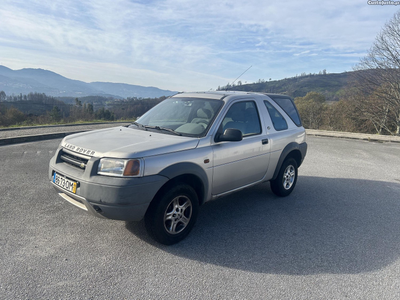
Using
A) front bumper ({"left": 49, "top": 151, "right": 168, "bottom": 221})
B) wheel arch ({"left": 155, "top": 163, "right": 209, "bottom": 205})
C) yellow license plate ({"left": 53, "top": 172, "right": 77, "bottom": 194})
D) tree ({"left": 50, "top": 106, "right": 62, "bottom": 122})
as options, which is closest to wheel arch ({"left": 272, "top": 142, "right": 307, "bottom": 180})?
wheel arch ({"left": 155, "top": 163, "right": 209, "bottom": 205})

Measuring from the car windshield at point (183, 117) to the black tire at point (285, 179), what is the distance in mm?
1866

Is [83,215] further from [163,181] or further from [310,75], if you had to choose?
[310,75]

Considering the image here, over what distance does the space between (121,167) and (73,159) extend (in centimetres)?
84

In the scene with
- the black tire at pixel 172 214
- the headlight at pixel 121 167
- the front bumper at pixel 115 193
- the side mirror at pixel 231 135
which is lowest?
the black tire at pixel 172 214

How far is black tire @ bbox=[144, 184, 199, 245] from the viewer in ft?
10.5

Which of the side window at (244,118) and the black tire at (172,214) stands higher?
the side window at (244,118)

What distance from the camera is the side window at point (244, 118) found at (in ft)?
13.6

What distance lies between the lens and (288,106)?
5555 millimetres

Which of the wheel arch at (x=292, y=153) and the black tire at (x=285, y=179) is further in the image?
the black tire at (x=285, y=179)

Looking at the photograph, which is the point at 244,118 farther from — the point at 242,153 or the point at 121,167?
the point at 121,167

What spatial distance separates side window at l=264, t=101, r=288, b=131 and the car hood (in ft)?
6.28

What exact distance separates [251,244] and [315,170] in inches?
190

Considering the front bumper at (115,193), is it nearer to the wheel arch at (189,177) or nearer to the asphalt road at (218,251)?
Result: the wheel arch at (189,177)

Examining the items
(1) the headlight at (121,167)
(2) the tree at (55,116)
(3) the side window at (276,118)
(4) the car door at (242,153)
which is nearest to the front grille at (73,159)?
(1) the headlight at (121,167)
